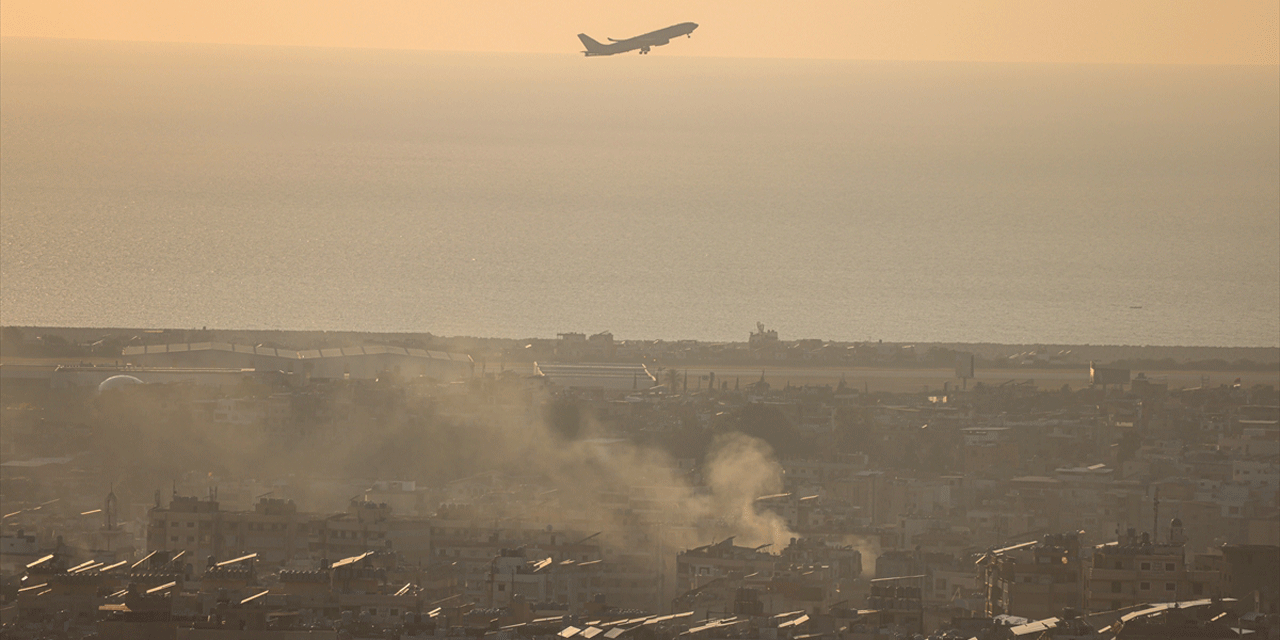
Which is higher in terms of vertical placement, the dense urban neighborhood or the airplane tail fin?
the airplane tail fin

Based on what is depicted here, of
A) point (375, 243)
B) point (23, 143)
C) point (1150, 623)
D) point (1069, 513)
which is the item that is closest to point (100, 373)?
point (1069, 513)

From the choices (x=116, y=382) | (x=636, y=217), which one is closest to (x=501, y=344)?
(x=116, y=382)

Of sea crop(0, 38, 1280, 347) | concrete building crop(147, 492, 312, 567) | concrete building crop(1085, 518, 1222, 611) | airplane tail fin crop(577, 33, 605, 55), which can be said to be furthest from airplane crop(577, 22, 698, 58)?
concrete building crop(1085, 518, 1222, 611)

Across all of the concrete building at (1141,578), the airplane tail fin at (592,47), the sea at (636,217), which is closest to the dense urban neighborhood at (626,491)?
the concrete building at (1141,578)

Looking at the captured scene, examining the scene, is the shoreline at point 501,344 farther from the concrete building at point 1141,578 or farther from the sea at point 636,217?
the concrete building at point 1141,578

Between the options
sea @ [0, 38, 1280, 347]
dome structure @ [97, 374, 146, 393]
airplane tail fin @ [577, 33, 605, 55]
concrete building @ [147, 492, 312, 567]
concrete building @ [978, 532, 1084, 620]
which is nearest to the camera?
concrete building @ [978, 532, 1084, 620]

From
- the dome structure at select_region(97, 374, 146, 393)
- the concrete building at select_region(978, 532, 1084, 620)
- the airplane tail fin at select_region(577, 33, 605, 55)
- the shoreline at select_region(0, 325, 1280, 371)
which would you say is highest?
the airplane tail fin at select_region(577, 33, 605, 55)

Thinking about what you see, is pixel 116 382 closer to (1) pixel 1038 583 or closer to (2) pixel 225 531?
(2) pixel 225 531

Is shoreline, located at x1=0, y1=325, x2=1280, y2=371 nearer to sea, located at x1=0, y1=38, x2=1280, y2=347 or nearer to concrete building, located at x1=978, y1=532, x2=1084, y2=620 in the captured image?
sea, located at x1=0, y1=38, x2=1280, y2=347

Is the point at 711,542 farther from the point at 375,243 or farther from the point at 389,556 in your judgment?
the point at 375,243
